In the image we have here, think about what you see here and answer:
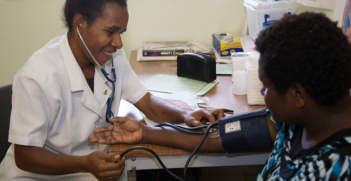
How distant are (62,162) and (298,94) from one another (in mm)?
748

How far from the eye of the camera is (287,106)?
0.71m

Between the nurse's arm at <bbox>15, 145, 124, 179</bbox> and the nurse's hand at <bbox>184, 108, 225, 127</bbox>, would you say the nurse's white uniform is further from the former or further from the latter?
the nurse's hand at <bbox>184, 108, 225, 127</bbox>

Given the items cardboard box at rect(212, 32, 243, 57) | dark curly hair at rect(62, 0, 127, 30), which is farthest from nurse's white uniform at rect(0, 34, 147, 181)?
cardboard box at rect(212, 32, 243, 57)

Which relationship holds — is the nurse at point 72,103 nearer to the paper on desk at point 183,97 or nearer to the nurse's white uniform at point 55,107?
the nurse's white uniform at point 55,107

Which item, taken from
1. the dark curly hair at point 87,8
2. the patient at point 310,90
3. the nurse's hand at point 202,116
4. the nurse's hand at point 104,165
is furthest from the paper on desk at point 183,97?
the patient at point 310,90

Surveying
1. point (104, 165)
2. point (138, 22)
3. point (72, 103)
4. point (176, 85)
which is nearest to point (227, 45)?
point (176, 85)

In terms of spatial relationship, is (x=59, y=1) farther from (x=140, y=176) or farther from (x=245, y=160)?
(x=245, y=160)

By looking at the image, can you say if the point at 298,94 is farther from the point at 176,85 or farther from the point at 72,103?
the point at 176,85

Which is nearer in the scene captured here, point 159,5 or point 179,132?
point 179,132

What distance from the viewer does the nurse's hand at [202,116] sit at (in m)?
1.15

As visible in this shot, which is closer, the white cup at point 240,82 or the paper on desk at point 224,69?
the white cup at point 240,82

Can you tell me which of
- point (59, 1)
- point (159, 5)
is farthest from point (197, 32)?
point (59, 1)

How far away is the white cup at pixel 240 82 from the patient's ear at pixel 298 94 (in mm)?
783

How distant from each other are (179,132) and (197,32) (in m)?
1.36
